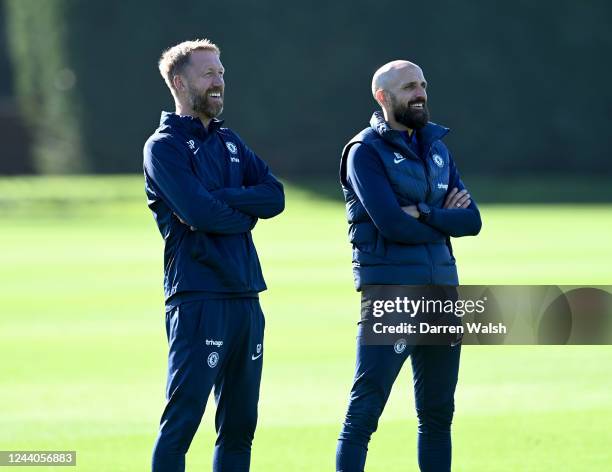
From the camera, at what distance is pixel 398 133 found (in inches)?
235

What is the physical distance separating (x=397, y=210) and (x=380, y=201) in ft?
0.26

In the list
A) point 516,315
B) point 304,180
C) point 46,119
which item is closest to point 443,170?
point 516,315

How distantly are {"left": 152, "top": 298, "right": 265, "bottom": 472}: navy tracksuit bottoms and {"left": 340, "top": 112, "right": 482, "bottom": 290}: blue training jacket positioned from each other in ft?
1.87

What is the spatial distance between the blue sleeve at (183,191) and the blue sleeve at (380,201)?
58 centimetres

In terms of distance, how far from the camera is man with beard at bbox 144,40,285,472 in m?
5.57

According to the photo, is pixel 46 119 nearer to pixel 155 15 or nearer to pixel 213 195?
pixel 155 15

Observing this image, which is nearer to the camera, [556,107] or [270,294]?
[270,294]

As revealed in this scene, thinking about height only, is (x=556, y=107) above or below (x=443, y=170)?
above

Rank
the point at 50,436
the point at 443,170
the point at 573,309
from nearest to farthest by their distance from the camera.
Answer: the point at 443,170 < the point at 573,309 < the point at 50,436

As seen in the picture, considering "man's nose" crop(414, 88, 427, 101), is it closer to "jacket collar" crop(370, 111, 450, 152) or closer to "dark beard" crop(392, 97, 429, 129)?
"dark beard" crop(392, 97, 429, 129)

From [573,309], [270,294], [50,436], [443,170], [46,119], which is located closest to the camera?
[443,170]

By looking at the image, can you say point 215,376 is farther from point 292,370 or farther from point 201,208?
point 292,370

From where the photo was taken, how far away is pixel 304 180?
3422 centimetres

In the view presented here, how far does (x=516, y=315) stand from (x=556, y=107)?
29976mm
